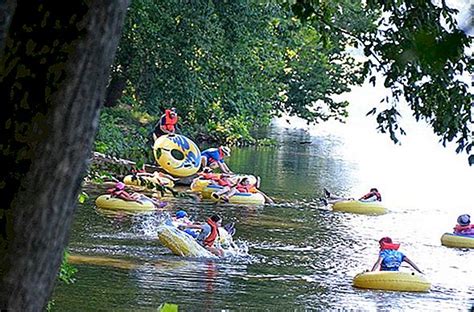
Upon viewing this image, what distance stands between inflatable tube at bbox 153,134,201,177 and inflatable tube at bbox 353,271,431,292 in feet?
35.7

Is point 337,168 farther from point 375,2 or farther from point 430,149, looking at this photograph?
point 375,2

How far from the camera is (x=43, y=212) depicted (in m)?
2.20

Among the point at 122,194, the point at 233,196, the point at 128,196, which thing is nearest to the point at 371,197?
the point at 233,196

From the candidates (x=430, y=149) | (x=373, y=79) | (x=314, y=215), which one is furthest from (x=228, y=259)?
(x=430, y=149)

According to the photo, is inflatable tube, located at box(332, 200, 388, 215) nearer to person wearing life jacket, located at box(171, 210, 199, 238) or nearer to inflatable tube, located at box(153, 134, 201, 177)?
inflatable tube, located at box(153, 134, 201, 177)

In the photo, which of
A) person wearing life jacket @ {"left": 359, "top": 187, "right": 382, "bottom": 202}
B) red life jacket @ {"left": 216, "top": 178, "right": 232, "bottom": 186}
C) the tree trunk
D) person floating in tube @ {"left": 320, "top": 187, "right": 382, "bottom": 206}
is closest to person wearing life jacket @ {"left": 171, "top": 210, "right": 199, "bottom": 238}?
red life jacket @ {"left": 216, "top": 178, "right": 232, "bottom": 186}

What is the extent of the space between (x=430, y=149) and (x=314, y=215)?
114ft

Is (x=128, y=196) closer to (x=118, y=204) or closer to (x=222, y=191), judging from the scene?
(x=118, y=204)

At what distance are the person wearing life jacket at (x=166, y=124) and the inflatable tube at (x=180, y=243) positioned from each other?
26.2 feet

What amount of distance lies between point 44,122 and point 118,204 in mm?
18794

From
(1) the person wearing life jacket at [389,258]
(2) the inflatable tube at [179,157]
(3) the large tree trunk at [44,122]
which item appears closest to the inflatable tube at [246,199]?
(2) the inflatable tube at [179,157]

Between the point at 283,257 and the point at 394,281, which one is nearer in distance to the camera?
the point at 394,281

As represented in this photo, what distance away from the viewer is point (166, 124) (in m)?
25.0

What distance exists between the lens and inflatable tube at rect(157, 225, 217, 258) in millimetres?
16344
